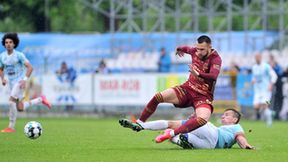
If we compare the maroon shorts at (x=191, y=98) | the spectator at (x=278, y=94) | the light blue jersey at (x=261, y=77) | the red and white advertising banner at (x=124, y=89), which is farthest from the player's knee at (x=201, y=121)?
the spectator at (x=278, y=94)

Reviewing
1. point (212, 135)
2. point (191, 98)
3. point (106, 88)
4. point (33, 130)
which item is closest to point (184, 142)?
point (212, 135)

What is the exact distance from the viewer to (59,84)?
38.0 m

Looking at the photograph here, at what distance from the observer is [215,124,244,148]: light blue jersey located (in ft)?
56.1

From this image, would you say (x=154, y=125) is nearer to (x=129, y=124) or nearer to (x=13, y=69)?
(x=129, y=124)

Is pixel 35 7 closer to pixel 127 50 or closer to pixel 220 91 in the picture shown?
pixel 127 50

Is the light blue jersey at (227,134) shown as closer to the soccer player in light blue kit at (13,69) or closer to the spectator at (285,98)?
the soccer player in light blue kit at (13,69)

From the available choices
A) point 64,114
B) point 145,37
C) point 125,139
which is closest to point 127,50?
point 145,37

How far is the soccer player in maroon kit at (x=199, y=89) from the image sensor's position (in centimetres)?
1694

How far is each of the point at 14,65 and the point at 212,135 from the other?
776 centimetres

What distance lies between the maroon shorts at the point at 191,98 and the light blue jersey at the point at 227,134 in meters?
0.48

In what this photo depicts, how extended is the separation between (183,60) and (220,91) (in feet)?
22.4

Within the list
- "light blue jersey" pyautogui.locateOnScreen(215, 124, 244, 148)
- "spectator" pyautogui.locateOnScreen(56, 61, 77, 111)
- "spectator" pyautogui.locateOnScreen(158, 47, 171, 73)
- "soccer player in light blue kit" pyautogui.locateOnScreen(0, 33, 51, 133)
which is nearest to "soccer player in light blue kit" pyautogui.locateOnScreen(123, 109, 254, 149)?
"light blue jersey" pyautogui.locateOnScreen(215, 124, 244, 148)

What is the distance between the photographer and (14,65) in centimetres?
2333

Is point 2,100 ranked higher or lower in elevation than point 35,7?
lower
